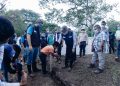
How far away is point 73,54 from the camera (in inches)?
490

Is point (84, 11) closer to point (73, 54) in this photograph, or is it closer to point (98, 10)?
point (98, 10)

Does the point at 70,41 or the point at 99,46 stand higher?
the point at 70,41

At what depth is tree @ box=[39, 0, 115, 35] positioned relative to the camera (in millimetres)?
26969

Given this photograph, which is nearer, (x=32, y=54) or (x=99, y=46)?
A: (x=32, y=54)

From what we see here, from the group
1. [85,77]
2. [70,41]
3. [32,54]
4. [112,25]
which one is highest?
[112,25]

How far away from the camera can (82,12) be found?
1064 inches

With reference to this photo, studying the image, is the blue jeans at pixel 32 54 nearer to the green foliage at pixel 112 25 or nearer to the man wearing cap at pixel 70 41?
the man wearing cap at pixel 70 41

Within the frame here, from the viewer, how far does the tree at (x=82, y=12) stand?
26969 millimetres

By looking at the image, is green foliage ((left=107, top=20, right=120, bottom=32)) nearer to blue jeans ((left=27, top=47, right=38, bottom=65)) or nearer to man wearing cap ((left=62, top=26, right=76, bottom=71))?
man wearing cap ((left=62, top=26, right=76, bottom=71))

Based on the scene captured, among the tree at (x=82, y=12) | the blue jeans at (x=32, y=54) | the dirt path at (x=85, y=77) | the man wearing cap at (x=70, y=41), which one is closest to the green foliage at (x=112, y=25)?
the tree at (x=82, y=12)

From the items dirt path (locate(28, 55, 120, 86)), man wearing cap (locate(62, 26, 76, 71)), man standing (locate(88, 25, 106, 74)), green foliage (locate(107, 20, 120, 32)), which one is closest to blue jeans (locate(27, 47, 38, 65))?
dirt path (locate(28, 55, 120, 86))

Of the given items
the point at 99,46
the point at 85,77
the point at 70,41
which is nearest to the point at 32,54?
the point at 85,77

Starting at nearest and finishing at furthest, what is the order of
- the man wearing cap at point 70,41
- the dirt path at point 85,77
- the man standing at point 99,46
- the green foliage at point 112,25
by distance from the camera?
the dirt path at point 85,77, the man standing at point 99,46, the man wearing cap at point 70,41, the green foliage at point 112,25

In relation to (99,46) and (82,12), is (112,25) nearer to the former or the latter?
(82,12)
